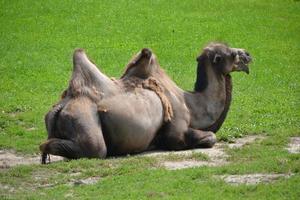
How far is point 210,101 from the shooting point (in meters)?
14.9

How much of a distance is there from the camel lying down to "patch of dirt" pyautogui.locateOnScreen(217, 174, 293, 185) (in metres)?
2.26

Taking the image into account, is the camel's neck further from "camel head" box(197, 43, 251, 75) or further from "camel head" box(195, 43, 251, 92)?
"camel head" box(197, 43, 251, 75)

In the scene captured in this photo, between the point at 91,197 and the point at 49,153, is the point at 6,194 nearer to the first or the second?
the point at 91,197

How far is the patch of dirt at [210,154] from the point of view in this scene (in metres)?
12.5

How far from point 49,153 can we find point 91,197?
2317mm

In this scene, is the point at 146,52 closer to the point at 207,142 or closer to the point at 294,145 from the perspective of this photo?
the point at 207,142

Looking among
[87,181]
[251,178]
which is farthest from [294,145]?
[87,181]

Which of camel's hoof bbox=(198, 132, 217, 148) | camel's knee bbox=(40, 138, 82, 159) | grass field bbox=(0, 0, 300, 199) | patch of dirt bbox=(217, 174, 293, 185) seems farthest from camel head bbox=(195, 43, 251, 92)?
patch of dirt bbox=(217, 174, 293, 185)

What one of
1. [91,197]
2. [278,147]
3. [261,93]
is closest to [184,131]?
[278,147]

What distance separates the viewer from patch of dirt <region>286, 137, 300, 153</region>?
13438mm

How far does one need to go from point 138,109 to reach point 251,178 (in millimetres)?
2700

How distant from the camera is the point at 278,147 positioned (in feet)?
45.2

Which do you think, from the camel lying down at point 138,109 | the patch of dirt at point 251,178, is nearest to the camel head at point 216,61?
the camel lying down at point 138,109

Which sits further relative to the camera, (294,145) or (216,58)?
(216,58)
